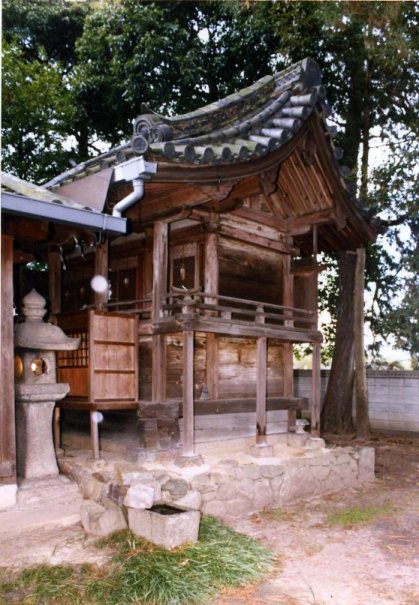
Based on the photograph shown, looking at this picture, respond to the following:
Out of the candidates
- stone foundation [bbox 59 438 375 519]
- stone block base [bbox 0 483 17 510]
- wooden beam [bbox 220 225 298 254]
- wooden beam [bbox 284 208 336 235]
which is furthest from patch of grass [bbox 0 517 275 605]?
wooden beam [bbox 284 208 336 235]

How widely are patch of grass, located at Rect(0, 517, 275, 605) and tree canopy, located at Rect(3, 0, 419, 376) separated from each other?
10838 mm

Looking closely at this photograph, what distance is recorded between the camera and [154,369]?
334 inches

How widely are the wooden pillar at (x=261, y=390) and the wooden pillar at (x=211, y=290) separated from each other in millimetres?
712

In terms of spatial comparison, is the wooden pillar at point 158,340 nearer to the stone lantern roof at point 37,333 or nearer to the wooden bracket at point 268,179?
the stone lantern roof at point 37,333

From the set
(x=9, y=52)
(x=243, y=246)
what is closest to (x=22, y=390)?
(x=243, y=246)

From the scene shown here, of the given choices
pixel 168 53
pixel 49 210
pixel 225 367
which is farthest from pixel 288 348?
pixel 168 53

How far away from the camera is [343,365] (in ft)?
51.9

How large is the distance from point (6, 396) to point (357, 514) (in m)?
5.18

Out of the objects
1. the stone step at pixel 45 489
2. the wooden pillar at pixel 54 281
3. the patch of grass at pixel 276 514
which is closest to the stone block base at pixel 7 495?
the stone step at pixel 45 489

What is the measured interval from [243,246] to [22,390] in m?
4.63

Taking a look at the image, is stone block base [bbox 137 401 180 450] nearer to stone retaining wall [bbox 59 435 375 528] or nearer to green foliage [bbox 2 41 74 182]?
stone retaining wall [bbox 59 435 375 528]

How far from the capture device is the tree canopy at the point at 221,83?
14.3m

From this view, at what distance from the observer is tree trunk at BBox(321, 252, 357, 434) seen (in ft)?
51.6

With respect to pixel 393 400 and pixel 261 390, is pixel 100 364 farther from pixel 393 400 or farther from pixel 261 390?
pixel 393 400
